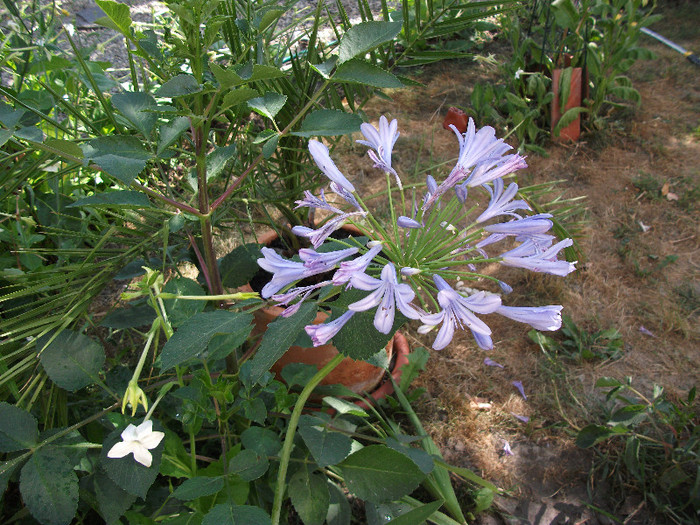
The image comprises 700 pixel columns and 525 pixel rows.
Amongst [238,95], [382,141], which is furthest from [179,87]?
[382,141]

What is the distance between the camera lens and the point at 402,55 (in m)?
1.20

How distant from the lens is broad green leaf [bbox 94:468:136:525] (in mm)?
848

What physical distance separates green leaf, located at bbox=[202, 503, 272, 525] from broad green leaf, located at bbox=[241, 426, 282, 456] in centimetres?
13

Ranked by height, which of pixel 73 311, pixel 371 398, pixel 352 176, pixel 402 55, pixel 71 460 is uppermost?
pixel 402 55

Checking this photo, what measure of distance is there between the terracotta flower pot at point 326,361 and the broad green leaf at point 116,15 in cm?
79

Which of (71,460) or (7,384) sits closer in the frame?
(71,460)

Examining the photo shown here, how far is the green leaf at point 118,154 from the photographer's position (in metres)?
0.67

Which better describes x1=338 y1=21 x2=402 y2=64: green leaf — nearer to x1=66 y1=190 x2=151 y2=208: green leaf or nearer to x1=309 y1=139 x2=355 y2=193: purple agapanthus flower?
x1=309 y1=139 x2=355 y2=193: purple agapanthus flower

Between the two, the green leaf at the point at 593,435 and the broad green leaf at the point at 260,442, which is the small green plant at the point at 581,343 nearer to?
the green leaf at the point at 593,435

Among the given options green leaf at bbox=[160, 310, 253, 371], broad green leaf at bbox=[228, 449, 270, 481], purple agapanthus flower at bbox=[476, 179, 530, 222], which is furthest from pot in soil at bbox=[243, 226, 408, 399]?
purple agapanthus flower at bbox=[476, 179, 530, 222]

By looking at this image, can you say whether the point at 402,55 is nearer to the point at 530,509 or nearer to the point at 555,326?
the point at 555,326

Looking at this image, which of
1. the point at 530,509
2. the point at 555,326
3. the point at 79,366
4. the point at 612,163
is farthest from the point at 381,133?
the point at 612,163

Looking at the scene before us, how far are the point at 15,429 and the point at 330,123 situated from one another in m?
0.69

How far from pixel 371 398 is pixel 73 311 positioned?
0.85m
